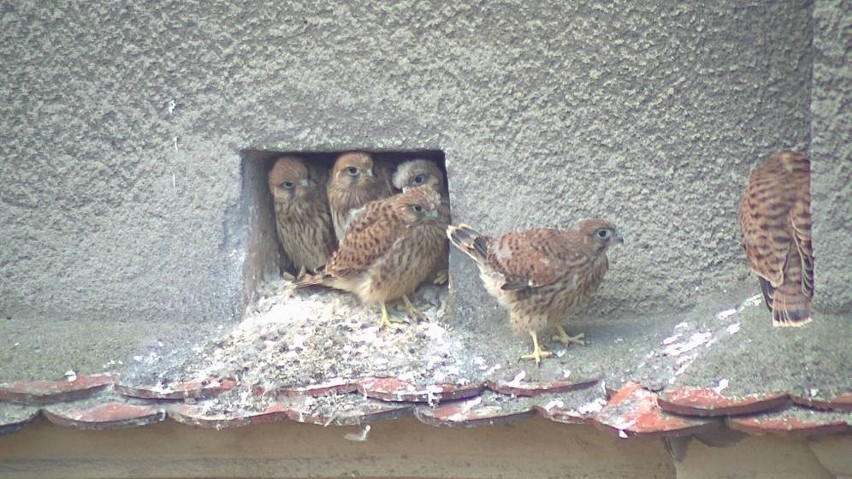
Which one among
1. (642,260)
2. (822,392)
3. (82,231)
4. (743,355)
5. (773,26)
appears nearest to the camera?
(822,392)

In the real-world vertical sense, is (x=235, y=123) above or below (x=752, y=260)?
above

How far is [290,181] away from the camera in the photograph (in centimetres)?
491

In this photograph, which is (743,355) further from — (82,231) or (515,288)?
(82,231)

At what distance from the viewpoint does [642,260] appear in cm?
428

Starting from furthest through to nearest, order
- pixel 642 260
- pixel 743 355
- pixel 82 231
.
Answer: pixel 82 231
pixel 642 260
pixel 743 355

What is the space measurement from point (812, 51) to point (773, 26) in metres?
0.13

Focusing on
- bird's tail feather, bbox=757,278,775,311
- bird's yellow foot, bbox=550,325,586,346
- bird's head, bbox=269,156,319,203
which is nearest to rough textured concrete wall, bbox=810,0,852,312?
bird's tail feather, bbox=757,278,775,311

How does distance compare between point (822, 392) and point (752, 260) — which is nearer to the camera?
point (822, 392)

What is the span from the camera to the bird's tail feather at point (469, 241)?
4.26 metres

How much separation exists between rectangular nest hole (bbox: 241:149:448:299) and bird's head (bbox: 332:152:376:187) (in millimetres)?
27

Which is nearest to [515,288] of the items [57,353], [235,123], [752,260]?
[752,260]

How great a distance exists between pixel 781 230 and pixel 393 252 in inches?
51.3

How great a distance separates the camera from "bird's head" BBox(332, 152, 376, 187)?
4.93m

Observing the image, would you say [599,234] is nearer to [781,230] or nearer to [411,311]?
[781,230]
